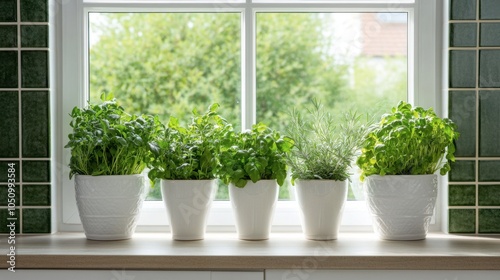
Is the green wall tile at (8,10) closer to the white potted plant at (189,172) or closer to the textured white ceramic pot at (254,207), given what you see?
the white potted plant at (189,172)

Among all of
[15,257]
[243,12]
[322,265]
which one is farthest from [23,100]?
[322,265]

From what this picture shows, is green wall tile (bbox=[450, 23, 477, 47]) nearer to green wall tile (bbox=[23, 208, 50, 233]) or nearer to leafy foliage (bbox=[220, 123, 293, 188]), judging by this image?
leafy foliage (bbox=[220, 123, 293, 188])

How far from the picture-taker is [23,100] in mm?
2033

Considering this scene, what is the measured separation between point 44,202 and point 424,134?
45.3 inches

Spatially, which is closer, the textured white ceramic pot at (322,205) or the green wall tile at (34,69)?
the textured white ceramic pot at (322,205)

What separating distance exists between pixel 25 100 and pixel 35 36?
198 mm

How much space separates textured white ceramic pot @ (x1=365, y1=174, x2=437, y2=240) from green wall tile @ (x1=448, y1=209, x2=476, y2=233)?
131 mm

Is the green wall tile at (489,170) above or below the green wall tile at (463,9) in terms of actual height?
below

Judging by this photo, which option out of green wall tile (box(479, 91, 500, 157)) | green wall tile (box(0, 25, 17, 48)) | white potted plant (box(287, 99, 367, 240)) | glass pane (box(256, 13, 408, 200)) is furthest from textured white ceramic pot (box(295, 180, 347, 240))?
green wall tile (box(0, 25, 17, 48))

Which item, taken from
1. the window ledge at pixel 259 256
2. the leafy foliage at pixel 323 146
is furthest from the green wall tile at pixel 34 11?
the leafy foliage at pixel 323 146

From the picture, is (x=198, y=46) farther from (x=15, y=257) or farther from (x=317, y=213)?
Answer: (x=15, y=257)

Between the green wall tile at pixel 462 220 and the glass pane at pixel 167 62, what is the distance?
729 mm

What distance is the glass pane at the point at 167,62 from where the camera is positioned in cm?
218

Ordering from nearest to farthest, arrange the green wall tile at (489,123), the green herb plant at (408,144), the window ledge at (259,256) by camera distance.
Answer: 1. the window ledge at (259,256)
2. the green herb plant at (408,144)
3. the green wall tile at (489,123)
